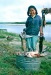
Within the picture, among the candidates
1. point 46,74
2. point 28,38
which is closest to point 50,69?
point 46,74

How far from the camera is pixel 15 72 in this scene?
8.84 m

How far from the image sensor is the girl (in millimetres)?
9922

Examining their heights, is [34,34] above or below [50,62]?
above

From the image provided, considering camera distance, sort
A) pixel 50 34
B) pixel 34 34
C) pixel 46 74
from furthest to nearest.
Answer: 1. pixel 50 34
2. pixel 34 34
3. pixel 46 74

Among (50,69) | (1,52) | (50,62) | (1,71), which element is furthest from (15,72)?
(1,52)

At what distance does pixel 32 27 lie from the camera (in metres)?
9.98

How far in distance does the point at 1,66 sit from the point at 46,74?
136 centimetres

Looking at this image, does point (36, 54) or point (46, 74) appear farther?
point (36, 54)

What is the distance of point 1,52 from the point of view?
1186cm

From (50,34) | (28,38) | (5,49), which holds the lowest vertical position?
(50,34)

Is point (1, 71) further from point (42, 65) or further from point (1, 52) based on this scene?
point (1, 52)

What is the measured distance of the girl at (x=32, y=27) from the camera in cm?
992

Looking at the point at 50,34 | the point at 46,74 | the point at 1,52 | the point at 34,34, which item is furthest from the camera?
the point at 50,34

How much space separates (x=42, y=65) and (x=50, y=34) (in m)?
15.9
